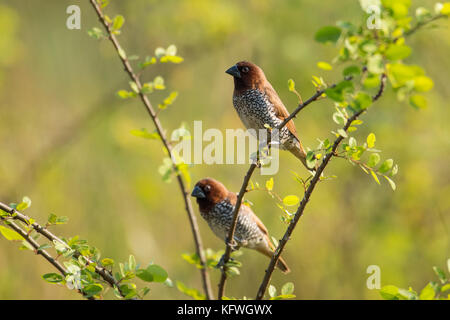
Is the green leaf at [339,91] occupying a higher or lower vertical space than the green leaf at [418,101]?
higher

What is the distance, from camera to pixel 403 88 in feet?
5.52

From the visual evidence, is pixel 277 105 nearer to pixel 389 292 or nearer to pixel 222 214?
pixel 222 214

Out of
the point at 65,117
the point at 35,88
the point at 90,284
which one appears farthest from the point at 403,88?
the point at 65,117

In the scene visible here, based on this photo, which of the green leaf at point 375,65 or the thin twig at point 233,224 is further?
the thin twig at point 233,224

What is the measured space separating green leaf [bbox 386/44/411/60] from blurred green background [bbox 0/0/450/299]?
5272 millimetres

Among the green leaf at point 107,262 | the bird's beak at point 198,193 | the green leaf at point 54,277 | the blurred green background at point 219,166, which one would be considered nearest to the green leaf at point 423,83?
the green leaf at point 107,262

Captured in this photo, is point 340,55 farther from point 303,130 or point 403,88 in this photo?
point 303,130

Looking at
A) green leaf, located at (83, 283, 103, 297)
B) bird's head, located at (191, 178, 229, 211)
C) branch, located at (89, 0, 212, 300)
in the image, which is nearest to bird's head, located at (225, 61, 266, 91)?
bird's head, located at (191, 178, 229, 211)

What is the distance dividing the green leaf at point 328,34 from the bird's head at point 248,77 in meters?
2.44

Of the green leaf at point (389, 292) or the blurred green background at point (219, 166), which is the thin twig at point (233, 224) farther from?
the blurred green background at point (219, 166)

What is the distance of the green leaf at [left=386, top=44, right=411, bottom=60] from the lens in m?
1.63

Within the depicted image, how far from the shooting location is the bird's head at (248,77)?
13.6 feet

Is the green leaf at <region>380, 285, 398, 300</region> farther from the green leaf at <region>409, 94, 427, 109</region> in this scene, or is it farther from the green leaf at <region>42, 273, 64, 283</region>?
the green leaf at <region>42, 273, 64, 283</region>

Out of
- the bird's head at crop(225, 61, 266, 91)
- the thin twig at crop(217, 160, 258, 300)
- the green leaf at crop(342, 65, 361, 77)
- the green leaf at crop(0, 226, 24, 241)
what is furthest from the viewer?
the bird's head at crop(225, 61, 266, 91)
